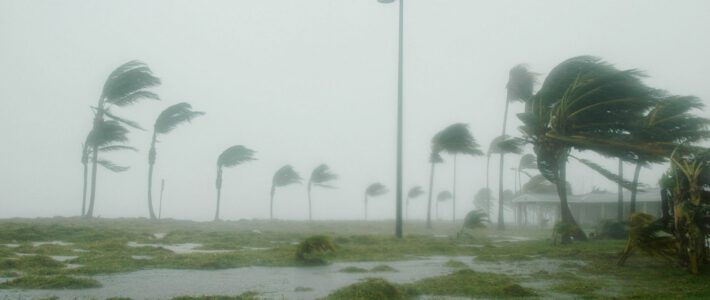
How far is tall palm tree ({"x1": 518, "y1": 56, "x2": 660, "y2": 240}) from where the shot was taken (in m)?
17.4

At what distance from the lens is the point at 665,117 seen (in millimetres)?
21172

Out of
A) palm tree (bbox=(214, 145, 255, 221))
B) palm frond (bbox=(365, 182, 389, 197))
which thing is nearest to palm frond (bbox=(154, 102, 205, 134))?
palm tree (bbox=(214, 145, 255, 221))

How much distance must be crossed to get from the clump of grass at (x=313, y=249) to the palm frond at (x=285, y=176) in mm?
46646

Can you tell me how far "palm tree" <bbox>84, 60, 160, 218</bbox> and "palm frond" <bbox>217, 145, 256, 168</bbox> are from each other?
16713mm

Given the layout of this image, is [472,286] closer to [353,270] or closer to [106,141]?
[353,270]

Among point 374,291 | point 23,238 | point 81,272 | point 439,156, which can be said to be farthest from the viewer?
point 439,156

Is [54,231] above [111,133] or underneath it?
underneath

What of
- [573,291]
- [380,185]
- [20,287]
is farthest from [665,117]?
[380,185]

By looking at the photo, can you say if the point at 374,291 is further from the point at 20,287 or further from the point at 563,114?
the point at 563,114

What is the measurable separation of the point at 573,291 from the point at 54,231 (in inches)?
661

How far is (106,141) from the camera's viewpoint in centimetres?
2900

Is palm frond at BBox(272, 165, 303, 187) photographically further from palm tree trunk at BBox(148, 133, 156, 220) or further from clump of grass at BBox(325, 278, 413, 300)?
clump of grass at BBox(325, 278, 413, 300)

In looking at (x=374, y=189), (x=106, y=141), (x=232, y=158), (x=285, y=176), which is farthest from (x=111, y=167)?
(x=374, y=189)

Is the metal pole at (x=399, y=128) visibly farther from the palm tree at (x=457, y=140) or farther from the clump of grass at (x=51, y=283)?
the palm tree at (x=457, y=140)
